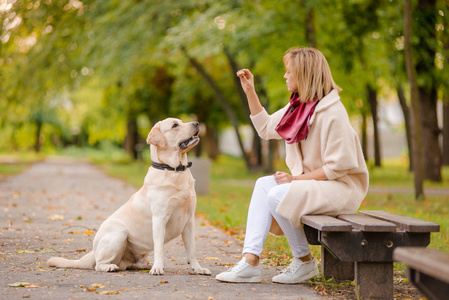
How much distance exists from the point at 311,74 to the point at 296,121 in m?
0.41

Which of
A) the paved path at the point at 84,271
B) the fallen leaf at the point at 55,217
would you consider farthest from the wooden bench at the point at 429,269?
the fallen leaf at the point at 55,217

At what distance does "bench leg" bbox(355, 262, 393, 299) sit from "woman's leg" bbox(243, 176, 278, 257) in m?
0.86

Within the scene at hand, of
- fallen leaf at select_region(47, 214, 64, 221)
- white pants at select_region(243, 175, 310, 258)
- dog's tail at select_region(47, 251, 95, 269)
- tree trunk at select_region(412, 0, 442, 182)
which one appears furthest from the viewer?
tree trunk at select_region(412, 0, 442, 182)

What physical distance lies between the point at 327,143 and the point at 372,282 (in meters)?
1.11

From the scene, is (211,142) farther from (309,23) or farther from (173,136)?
(173,136)

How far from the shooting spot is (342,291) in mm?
4609

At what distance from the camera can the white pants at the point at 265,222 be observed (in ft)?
15.6

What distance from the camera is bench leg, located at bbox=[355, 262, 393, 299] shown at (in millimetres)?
4277

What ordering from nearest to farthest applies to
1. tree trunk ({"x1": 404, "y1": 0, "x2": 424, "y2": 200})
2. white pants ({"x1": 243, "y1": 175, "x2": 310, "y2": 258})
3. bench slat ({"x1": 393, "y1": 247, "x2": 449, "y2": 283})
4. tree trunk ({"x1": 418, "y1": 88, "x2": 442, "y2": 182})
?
bench slat ({"x1": 393, "y1": 247, "x2": 449, "y2": 283}) < white pants ({"x1": 243, "y1": 175, "x2": 310, "y2": 258}) < tree trunk ({"x1": 404, "y1": 0, "x2": 424, "y2": 200}) < tree trunk ({"x1": 418, "y1": 88, "x2": 442, "y2": 182})

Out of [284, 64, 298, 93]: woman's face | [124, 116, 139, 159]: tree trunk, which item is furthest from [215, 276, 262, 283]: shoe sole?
[124, 116, 139, 159]: tree trunk

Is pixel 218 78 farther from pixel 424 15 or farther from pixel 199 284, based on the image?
pixel 199 284

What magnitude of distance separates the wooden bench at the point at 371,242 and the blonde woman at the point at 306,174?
11.8 inches

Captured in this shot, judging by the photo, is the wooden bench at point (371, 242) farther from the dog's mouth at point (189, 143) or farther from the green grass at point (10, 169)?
the green grass at point (10, 169)

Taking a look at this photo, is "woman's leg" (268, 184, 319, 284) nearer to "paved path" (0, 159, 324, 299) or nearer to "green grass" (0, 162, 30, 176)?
"paved path" (0, 159, 324, 299)
